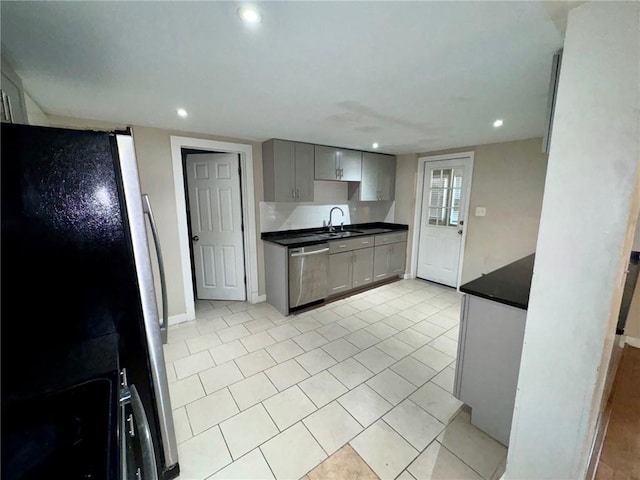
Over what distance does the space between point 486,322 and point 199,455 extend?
1.91 metres

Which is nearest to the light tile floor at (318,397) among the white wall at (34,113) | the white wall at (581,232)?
the white wall at (581,232)

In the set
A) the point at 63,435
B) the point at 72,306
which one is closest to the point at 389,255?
the point at 72,306

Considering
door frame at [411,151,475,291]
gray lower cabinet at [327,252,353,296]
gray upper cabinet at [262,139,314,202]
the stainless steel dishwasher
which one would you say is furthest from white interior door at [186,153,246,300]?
door frame at [411,151,475,291]

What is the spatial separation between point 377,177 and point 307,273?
83.8 inches

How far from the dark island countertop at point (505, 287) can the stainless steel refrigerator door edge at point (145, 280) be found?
1675 millimetres

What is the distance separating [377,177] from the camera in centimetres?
439

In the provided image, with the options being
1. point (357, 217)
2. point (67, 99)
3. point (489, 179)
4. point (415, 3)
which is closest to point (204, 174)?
point (67, 99)

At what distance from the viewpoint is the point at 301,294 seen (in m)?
3.35

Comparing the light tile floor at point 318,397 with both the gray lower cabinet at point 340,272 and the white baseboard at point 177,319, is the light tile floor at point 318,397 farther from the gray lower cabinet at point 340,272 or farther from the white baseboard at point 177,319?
the gray lower cabinet at point 340,272

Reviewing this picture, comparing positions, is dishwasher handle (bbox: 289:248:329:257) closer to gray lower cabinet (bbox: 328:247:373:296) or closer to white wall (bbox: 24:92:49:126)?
gray lower cabinet (bbox: 328:247:373:296)

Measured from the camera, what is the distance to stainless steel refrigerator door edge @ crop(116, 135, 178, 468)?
1.07 metres

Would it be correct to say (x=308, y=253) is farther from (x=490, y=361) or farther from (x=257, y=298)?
(x=490, y=361)

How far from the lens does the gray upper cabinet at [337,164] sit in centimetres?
364

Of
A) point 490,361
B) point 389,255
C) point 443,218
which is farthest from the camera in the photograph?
point 389,255
